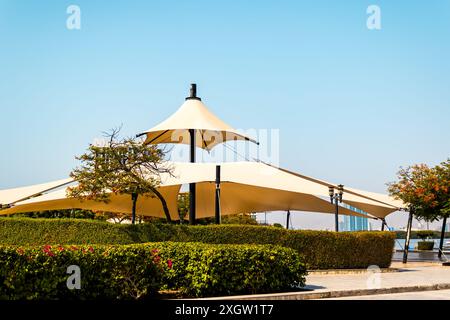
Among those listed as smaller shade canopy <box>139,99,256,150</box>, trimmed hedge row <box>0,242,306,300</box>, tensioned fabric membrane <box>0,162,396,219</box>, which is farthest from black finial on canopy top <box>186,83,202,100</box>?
trimmed hedge row <box>0,242,306,300</box>

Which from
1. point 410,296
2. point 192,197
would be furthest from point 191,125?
point 410,296

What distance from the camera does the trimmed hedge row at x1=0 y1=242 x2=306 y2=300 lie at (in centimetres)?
1138

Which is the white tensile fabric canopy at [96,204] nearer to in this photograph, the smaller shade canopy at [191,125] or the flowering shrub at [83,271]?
the smaller shade canopy at [191,125]

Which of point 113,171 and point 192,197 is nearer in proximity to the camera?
point 113,171

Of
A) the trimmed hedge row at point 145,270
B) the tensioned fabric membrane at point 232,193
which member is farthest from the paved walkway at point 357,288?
the tensioned fabric membrane at point 232,193

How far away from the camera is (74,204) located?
26.2 m

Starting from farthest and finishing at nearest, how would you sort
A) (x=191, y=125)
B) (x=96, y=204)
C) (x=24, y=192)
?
(x=96, y=204), (x=24, y=192), (x=191, y=125)

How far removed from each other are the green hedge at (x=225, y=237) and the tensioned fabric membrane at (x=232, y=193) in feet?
11.8

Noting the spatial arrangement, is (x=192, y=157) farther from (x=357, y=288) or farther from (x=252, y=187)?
(x=357, y=288)

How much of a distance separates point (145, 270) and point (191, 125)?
45.8 ft

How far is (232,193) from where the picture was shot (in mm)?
30672

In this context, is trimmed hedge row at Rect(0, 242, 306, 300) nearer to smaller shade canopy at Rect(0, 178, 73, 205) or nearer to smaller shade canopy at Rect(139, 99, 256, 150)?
smaller shade canopy at Rect(0, 178, 73, 205)
